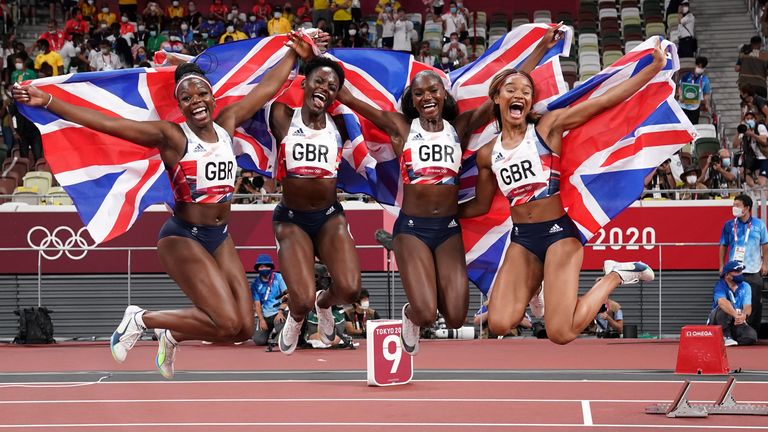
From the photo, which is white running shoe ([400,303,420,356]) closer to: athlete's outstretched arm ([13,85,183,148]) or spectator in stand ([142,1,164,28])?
athlete's outstretched arm ([13,85,183,148])

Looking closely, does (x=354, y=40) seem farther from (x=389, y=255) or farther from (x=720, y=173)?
(x=720, y=173)

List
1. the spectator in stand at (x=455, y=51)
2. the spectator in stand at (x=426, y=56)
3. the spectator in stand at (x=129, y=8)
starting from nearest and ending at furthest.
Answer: the spectator in stand at (x=426, y=56)
the spectator in stand at (x=455, y=51)
the spectator in stand at (x=129, y=8)

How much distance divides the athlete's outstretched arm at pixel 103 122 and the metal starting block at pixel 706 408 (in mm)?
5309

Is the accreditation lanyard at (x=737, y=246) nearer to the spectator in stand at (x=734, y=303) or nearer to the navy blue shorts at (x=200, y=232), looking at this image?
the spectator in stand at (x=734, y=303)

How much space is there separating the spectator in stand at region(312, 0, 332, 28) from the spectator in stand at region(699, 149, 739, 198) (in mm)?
8680

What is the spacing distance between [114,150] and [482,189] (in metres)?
2.98

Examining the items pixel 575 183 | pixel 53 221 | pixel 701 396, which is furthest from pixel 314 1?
pixel 575 183

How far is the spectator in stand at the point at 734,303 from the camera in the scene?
1670cm

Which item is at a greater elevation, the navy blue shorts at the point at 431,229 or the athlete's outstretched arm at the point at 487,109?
the athlete's outstretched arm at the point at 487,109

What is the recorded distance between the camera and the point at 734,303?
16844 millimetres

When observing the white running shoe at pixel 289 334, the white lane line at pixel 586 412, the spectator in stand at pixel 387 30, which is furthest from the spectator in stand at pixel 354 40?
the white running shoe at pixel 289 334

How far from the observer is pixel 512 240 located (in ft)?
32.3

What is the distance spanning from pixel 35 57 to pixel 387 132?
53.0 ft

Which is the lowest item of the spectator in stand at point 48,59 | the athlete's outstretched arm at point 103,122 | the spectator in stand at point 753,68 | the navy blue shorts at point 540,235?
the navy blue shorts at point 540,235
